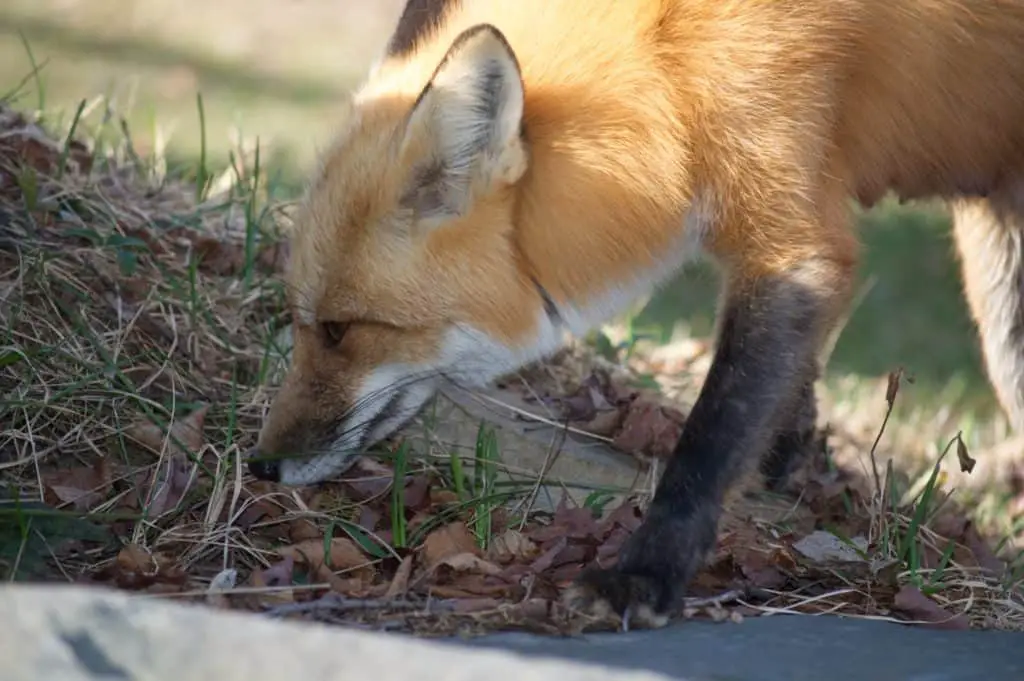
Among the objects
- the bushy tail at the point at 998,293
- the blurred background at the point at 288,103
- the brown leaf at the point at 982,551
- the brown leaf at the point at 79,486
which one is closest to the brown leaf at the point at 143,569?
the brown leaf at the point at 79,486

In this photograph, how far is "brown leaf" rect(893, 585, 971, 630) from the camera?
2883 millimetres

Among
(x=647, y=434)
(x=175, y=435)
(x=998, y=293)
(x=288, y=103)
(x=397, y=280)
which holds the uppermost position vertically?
(x=998, y=293)

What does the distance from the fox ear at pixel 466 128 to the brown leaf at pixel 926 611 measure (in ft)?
4.46

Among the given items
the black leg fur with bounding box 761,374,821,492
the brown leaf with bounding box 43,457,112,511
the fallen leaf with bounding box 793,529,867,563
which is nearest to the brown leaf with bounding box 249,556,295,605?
the brown leaf with bounding box 43,457,112,511

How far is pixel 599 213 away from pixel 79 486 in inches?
57.8

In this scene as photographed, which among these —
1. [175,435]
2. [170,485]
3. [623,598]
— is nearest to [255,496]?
[170,485]

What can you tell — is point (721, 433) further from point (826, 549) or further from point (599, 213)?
point (599, 213)

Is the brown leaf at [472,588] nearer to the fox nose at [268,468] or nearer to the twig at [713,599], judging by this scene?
the twig at [713,599]

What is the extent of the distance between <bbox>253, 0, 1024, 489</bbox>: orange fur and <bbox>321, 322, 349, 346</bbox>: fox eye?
0.02 metres

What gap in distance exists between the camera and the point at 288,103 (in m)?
10.1

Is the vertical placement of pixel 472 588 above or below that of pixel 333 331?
below

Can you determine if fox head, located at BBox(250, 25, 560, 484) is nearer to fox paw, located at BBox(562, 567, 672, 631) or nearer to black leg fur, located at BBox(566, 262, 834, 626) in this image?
black leg fur, located at BBox(566, 262, 834, 626)

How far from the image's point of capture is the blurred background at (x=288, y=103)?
6.92 meters

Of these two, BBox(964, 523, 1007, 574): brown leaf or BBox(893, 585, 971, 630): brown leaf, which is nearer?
BBox(893, 585, 971, 630): brown leaf
